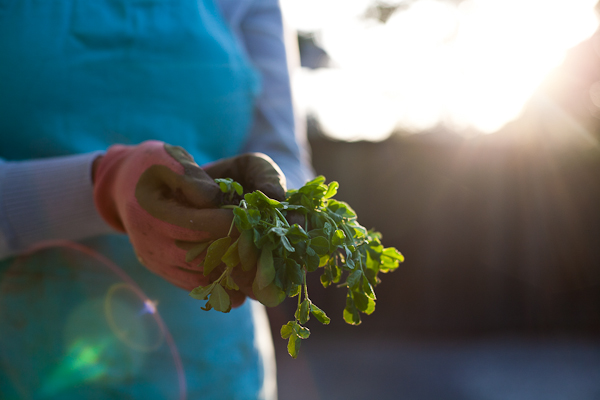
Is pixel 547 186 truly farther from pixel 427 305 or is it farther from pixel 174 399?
pixel 174 399

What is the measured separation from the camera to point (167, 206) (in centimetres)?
98

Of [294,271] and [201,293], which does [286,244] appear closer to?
[294,271]

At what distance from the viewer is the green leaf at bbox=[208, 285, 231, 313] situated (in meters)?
0.83

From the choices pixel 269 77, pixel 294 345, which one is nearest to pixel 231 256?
pixel 294 345

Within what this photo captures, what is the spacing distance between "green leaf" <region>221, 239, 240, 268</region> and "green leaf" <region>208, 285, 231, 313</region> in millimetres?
57

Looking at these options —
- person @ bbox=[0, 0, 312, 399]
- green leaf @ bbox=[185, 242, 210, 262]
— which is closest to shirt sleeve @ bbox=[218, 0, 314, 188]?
person @ bbox=[0, 0, 312, 399]

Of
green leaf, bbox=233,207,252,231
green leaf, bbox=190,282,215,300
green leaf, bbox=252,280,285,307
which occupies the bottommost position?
green leaf, bbox=252,280,285,307

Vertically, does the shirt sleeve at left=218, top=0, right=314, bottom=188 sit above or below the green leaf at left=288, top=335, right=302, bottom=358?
above

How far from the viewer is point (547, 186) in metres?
7.10

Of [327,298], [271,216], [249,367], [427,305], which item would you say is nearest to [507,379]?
[427,305]

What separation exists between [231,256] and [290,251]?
0.41 feet

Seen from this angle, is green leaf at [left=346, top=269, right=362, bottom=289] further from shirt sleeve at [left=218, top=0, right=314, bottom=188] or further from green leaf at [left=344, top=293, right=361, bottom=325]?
shirt sleeve at [left=218, top=0, right=314, bottom=188]

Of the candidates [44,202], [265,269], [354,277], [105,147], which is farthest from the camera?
[105,147]

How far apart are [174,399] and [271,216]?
2.49 feet
